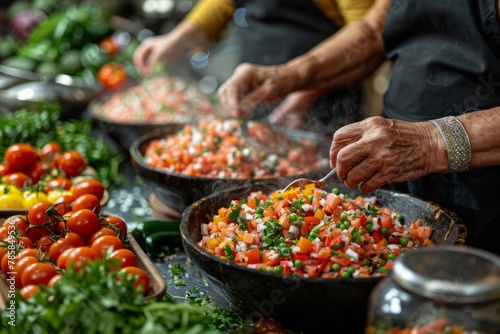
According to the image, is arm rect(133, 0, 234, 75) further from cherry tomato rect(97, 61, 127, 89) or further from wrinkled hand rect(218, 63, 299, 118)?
wrinkled hand rect(218, 63, 299, 118)

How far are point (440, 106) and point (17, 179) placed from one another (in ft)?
6.17

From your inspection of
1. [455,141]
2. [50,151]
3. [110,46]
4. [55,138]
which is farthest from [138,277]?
[110,46]

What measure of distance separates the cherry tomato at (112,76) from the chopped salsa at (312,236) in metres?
2.99

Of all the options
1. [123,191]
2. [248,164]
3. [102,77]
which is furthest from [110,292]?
[102,77]

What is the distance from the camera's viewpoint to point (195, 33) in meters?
4.46

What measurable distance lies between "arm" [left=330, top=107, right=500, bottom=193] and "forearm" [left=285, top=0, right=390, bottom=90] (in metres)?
1.22

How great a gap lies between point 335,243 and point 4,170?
1776 mm

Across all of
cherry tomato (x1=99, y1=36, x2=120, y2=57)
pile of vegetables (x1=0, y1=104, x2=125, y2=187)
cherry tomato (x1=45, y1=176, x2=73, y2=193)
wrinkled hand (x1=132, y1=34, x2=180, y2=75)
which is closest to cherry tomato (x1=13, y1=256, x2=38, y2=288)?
cherry tomato (x1=45, y1=176, x2=73, y2=193)

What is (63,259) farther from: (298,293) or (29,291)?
(298,293)

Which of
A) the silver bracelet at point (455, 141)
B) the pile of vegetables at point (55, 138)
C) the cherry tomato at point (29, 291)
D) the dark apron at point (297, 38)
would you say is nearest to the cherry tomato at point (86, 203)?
the cherry tomato at point (29, 291)

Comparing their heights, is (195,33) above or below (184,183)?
below

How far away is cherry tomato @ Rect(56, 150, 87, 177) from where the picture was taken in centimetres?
307

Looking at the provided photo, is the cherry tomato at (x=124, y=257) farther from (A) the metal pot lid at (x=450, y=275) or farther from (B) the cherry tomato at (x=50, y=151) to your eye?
(B) the cherry tomato at (x=50, y=151)

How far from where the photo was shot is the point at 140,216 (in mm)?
3082
